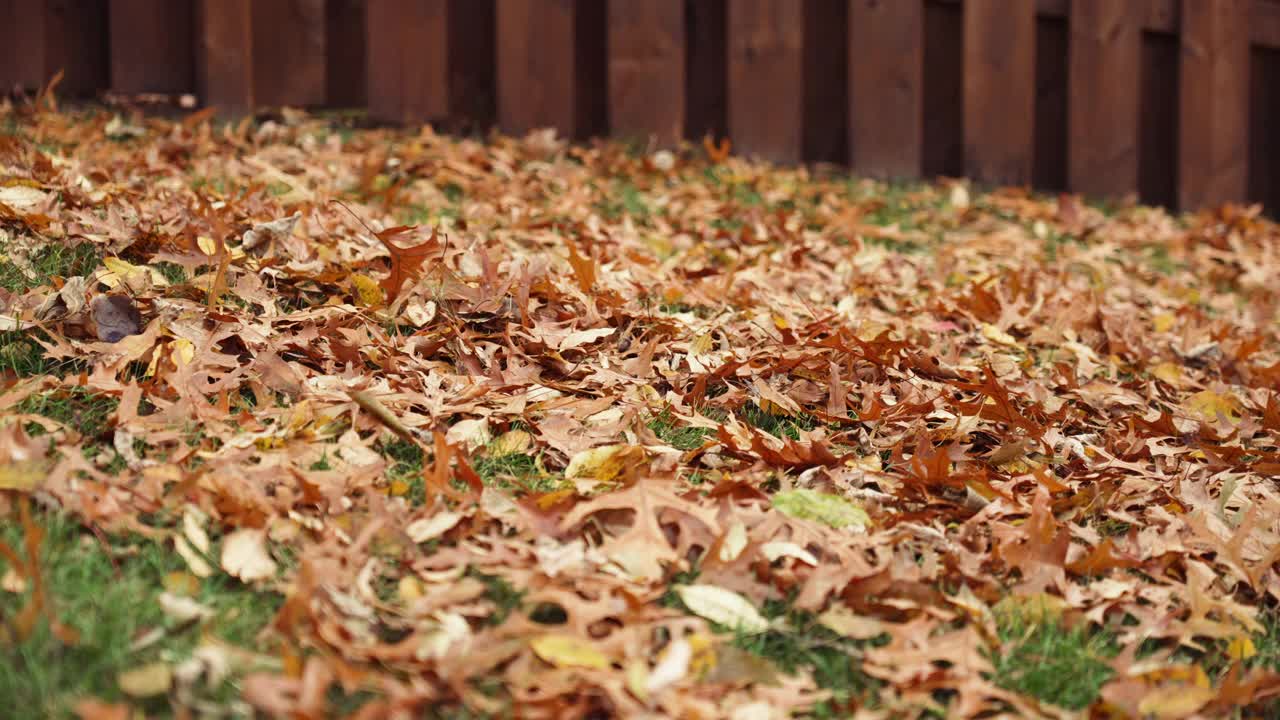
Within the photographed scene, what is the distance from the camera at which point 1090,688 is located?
151 centimetres

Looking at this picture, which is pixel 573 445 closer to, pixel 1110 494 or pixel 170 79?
pixel 1110 494

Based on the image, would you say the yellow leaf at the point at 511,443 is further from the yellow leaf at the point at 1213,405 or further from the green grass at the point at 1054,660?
the yellow leaf at the point at 1213,405

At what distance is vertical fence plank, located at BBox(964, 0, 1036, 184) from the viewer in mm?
5125

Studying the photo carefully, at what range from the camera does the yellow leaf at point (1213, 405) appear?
2631 millimetres

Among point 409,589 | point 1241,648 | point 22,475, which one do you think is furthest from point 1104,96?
point 22,475

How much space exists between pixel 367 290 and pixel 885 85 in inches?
130

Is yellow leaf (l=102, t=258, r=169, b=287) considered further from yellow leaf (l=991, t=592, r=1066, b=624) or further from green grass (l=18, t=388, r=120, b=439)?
yellow leaf (l=991, t=592, r=1066, b=624)

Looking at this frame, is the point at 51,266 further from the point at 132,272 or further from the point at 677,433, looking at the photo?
the point at 677,433

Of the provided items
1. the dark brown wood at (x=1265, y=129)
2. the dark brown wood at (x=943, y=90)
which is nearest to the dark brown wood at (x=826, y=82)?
the dark brown wood at (x=943, y=90)

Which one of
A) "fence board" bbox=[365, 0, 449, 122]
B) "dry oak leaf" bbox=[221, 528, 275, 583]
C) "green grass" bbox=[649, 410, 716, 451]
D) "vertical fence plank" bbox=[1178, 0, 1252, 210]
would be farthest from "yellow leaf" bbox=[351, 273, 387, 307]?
"vertical fence plank" bbox=[1178, 0, 1252, 210]

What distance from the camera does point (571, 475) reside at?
1882 mm

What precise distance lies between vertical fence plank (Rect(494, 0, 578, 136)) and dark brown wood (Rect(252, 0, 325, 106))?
70 cm

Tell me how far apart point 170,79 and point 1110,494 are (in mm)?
3587

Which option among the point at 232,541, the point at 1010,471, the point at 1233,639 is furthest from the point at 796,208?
the point at 232,541
